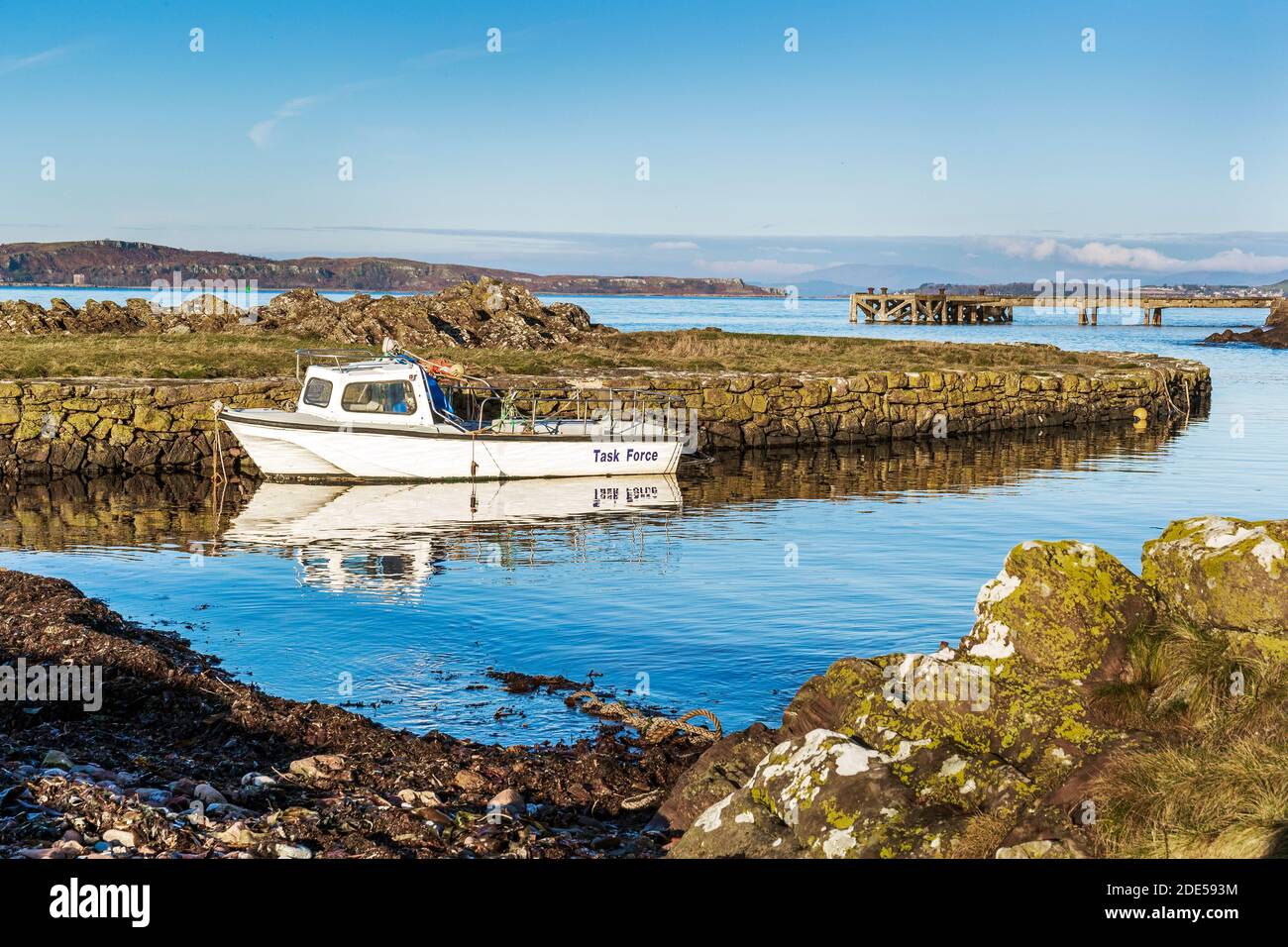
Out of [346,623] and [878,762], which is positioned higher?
[878,762]

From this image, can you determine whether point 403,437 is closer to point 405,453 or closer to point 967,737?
point 405,453

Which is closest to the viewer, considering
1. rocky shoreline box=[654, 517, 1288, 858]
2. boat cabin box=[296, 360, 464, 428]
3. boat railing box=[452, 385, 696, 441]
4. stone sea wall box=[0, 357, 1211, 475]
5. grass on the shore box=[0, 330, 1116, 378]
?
rocky shoreline box=[654, 517, 1288, 858]

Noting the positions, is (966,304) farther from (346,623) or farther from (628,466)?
(346,623)

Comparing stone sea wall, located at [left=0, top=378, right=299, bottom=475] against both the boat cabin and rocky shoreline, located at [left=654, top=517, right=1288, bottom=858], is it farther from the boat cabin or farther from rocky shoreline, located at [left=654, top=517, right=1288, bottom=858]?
rocky shoreline, located at [left=654, top=517, right=1288, bottom=858]

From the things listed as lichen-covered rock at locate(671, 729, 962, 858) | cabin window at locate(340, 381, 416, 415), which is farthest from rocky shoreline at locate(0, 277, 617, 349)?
lichen-covered rock at locate(671, 729, 962, 858)

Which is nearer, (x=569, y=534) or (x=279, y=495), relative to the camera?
(x=569, y=534)

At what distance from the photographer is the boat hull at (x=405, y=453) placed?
24656 millimetres

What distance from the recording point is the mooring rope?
9.50 m

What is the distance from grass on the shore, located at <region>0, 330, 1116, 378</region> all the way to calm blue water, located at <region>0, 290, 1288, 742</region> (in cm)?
746

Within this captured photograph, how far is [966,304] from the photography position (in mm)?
113062

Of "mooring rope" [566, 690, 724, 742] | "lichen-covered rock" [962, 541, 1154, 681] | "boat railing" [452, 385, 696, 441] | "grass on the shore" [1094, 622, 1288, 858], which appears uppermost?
"boat railing" [452, 385, 696, 441]

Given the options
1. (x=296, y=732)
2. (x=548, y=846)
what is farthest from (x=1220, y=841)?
(x=296, y=732)
